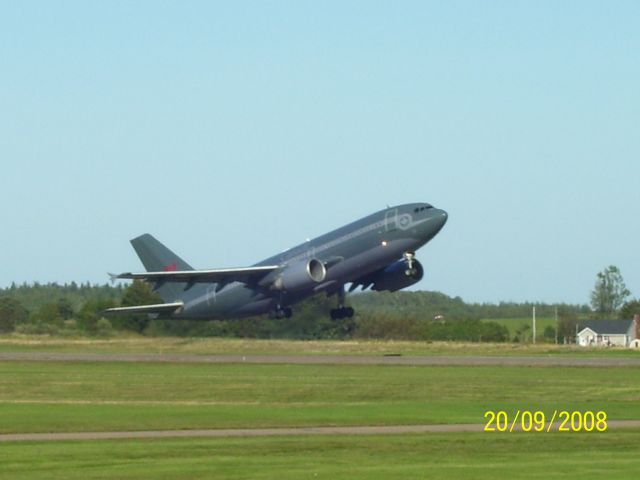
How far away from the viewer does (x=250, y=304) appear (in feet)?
210

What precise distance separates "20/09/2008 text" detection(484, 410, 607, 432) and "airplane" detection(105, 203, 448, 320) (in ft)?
78.9

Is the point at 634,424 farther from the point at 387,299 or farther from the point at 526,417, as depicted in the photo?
the point at 387,299

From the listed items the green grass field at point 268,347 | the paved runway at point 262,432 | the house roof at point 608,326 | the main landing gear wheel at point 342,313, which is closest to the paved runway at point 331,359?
the green grass field at point 268,347

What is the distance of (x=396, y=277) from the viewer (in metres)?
61.8

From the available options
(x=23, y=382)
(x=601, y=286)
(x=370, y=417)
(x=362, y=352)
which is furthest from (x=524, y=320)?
(x=370, y=417)

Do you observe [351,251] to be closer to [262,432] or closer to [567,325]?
[262,432]

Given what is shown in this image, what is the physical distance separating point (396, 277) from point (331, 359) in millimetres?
7124

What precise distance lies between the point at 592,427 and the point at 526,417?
107 inches

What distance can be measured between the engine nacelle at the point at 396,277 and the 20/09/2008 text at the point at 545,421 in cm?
2683

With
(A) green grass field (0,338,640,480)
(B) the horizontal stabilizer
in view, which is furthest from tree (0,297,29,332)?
(A) green grass field (0,338,640,480)

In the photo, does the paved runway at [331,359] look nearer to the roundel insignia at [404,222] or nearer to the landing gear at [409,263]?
the landing gear at [409,263]

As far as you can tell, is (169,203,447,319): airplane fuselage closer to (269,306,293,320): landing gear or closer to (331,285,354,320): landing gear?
(269,306,293,320): landing gear

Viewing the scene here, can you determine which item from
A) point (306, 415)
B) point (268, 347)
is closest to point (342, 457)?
point (306, 415)

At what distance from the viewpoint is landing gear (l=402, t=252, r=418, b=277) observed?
58375 millimetres
